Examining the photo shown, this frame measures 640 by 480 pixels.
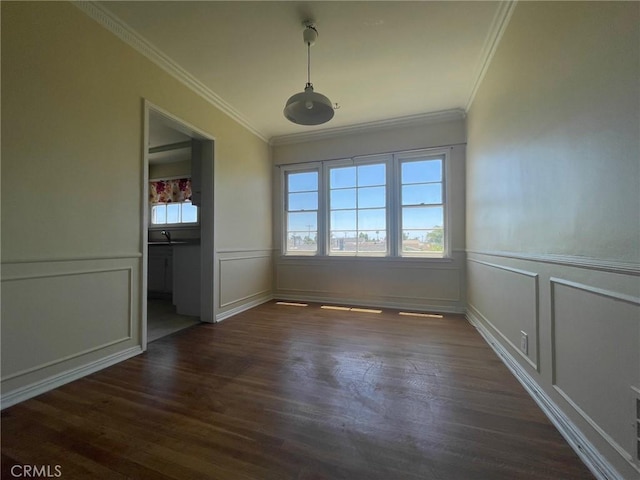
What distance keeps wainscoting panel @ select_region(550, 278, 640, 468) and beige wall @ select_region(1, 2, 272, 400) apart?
10.5 feet

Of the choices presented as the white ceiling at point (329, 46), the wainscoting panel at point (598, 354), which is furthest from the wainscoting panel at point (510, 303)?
the white ceiling at point (329, 46)

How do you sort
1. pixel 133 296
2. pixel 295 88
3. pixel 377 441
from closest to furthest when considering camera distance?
pixel 377 441
pixel 133 296
pixel 295 88

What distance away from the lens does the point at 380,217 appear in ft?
14.0

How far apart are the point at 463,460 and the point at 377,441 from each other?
396 mm

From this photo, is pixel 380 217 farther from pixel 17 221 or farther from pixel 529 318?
pixel 17 221

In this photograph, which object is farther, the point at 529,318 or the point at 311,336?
the point at 311,336

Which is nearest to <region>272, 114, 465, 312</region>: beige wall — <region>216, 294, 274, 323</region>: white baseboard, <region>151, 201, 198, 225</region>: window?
<region>216, 294, 274, 323</region>: white baseboard

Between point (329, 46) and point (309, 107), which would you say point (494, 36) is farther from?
point (309, 107)

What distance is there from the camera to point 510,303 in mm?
2172

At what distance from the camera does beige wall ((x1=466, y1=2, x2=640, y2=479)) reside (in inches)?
41.4

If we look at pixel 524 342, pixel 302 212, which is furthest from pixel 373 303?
pixel 524 342

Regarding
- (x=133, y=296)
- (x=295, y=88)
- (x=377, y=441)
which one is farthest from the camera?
(x=295, y=88)

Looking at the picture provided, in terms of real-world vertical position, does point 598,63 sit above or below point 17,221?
above

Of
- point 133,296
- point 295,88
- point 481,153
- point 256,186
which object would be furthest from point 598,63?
point 256,186
